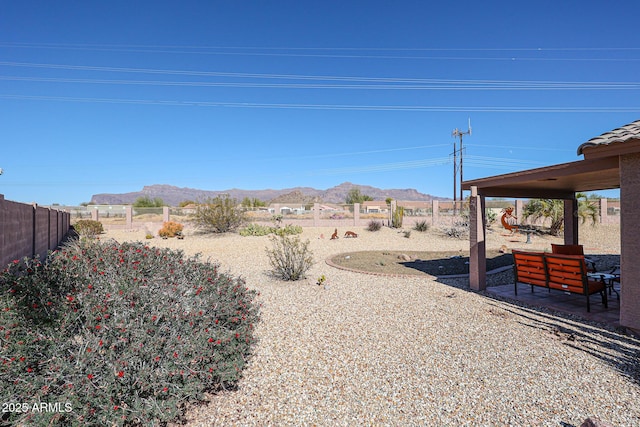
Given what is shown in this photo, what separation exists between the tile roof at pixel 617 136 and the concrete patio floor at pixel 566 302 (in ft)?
8.25

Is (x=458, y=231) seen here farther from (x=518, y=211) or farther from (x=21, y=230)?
(x=21, y=230)

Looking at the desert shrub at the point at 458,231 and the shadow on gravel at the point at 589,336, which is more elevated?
the desert shrub at the point at 458,231

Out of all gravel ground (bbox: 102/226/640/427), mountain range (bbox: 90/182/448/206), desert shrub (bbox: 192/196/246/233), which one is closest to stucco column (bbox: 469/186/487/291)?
gravel ground (bbox: 102/226/640/427)

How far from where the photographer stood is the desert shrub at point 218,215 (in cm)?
1902

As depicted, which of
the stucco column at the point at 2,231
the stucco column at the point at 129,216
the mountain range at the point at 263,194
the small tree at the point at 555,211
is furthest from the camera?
the mountain range at the point at 263,194

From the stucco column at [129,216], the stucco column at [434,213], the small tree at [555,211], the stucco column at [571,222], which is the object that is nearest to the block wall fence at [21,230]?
the stucco column at [571,222]

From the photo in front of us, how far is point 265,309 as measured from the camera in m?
5.71

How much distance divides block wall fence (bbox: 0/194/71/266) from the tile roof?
8.64 metres

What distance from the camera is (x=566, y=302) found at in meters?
5.81

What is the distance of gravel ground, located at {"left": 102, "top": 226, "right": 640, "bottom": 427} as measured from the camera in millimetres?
2832

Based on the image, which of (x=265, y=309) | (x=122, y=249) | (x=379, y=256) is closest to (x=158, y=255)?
(x=122, y=249)

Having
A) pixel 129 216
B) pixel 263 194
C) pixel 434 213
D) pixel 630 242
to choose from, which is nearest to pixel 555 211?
pixel 434 213

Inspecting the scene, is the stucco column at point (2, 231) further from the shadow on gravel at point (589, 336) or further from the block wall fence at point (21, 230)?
the shadow on gravel at point (589, 336)

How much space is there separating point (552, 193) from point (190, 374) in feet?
31.0
